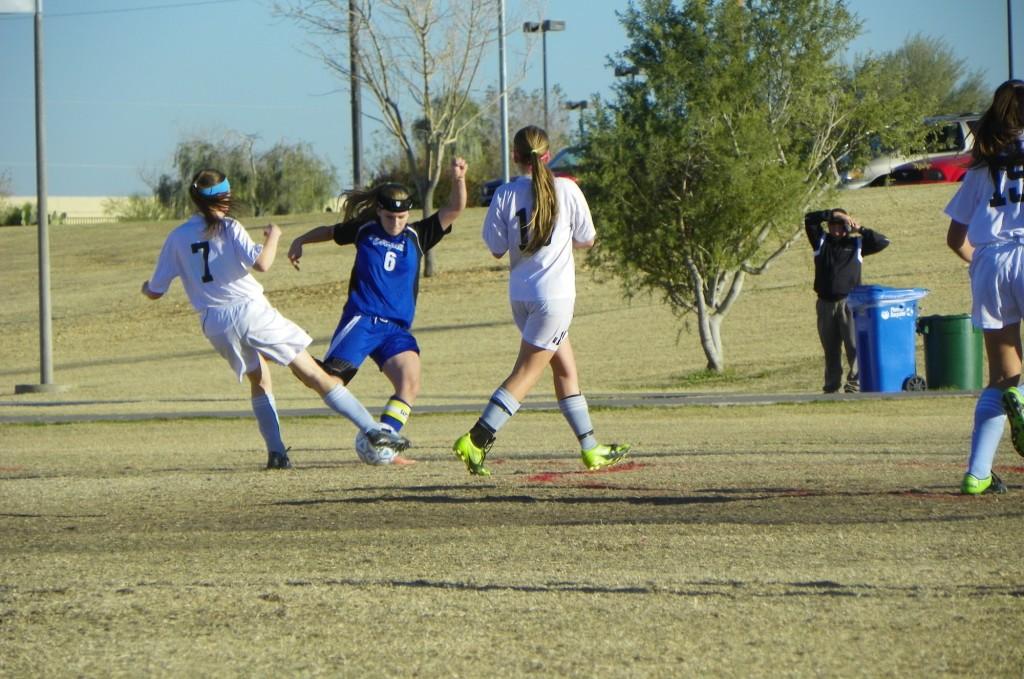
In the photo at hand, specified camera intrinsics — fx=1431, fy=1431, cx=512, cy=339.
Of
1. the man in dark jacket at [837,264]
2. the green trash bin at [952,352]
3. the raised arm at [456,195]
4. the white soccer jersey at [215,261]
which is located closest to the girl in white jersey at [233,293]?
the white soccer jersey at [215,261]

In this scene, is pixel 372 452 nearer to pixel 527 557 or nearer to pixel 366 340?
pixel 366 340

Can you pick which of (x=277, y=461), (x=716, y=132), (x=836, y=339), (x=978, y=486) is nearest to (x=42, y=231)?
(x=716, y=132)

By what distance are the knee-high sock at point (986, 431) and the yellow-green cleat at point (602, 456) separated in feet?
7.99

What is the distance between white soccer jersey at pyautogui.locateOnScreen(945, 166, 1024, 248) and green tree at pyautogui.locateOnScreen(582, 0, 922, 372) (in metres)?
14.8

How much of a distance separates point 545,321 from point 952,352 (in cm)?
1027

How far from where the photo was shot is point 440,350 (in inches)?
1092

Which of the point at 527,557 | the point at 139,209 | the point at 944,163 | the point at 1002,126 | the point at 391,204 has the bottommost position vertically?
the point at 527,557

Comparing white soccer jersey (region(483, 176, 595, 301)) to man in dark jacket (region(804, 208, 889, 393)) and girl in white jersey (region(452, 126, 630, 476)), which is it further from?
man in dark jacket (region(804, 208, 889, 393))

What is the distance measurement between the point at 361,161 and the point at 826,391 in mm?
22748

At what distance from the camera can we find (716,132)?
22.0 meters

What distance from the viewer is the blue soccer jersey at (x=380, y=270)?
9289mm

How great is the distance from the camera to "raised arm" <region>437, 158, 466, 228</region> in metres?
9.24

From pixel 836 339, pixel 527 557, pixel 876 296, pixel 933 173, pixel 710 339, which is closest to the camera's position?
pixel 527 557

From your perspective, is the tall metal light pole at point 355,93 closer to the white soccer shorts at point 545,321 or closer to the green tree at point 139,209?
the white soccer shorts at point 545,321
